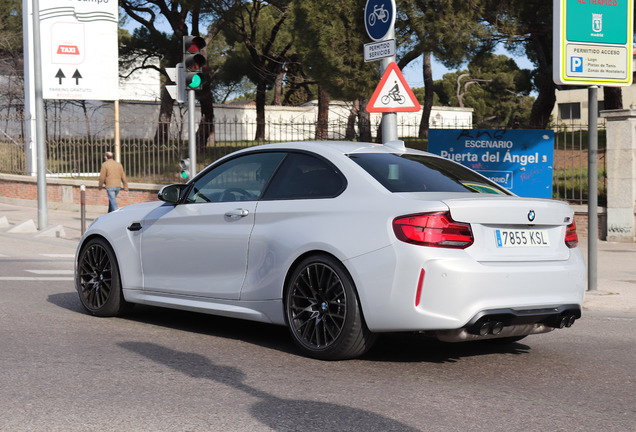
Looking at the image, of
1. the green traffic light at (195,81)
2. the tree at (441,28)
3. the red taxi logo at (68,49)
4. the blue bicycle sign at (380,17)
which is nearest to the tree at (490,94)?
the red taxi logo at (68,49)

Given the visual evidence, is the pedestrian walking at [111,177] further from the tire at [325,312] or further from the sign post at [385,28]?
the tire at [325,312]

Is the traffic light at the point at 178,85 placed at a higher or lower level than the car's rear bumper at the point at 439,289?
higher

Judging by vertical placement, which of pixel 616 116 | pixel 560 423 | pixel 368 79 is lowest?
pixel 560 423

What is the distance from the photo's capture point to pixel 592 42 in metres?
9.90

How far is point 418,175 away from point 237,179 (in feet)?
4.81

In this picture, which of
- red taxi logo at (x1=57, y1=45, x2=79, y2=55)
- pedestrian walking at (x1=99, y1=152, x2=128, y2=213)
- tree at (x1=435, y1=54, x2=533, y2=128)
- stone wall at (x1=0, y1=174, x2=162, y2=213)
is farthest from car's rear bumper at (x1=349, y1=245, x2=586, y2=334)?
tree at (x1=435, y1=54, x2=533, y2=128)

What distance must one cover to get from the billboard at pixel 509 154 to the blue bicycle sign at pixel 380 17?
130 inches

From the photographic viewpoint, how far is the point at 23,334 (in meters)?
7.07

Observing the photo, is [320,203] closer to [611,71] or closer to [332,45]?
[611,71]

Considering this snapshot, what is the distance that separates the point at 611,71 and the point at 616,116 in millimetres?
6167

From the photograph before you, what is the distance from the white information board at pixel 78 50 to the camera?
25828mm

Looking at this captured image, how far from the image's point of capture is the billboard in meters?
12.5

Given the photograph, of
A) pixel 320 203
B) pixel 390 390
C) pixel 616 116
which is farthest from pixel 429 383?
pixel 616 116

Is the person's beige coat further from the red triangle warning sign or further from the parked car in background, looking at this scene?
the parked car in background
